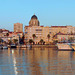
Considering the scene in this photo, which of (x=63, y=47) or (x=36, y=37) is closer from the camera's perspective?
(x=63, y=47)

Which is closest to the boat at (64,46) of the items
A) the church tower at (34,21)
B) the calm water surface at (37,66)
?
the calm water surface at (37,66)

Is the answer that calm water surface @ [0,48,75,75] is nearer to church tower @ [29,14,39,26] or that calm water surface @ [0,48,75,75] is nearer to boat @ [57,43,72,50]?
boat @ [57,43,72,50]

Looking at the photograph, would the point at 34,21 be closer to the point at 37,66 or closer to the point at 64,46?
the point at 64,46

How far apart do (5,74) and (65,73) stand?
22.7ft

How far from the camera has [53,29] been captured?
595ft

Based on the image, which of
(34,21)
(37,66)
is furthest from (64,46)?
(34,21)

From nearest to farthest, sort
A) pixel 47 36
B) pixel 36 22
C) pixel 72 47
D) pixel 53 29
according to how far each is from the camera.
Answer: pixel 72 47 < pixel 47 36 < pixel 53 29 < pixel 36 22

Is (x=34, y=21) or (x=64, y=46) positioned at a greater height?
(x=34, y=21)

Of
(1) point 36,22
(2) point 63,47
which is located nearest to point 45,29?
(1) point 36,22

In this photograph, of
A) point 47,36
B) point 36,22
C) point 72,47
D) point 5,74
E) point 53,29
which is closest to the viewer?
point 5,74

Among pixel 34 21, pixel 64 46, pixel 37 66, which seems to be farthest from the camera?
pixel 34 21

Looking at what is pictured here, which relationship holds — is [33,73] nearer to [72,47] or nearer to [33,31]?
[72,47]

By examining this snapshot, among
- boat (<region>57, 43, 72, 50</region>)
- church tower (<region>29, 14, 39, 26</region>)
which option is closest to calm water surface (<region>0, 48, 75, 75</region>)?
boat (<region>57, 43, 72, 50</region>)

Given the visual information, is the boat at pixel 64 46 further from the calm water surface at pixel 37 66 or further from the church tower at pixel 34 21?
the church tower at pixel 34 21
